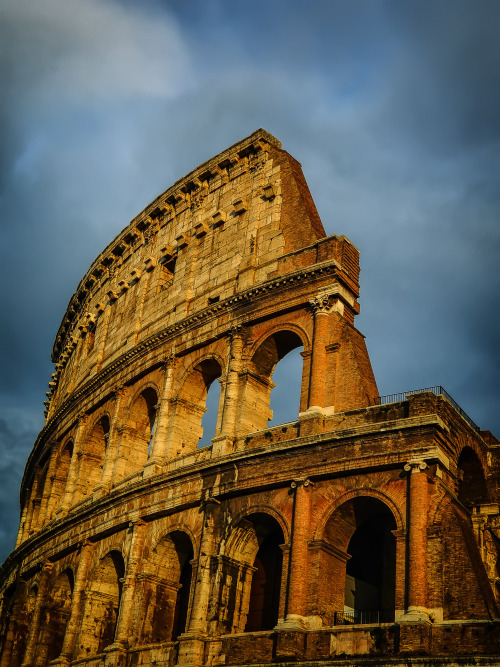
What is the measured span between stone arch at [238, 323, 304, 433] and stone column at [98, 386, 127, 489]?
6.20 m

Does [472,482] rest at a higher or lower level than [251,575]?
higher

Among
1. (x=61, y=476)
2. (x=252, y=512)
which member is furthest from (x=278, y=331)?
(x=61, y=476)

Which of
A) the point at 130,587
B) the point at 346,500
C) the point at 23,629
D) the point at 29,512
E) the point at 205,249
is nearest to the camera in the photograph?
the point at 346,500

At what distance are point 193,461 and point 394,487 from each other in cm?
653

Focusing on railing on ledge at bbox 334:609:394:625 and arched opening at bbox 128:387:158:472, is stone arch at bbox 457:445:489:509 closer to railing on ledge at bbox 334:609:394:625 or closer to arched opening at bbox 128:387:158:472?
railing on ledge at bbox 334:609:394:625

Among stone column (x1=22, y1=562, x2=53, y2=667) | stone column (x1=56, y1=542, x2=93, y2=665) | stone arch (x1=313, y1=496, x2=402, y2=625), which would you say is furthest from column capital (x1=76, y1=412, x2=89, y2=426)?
stone arch (x1=313, y1=496, x2=402, y2=625)

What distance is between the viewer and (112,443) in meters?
27.2

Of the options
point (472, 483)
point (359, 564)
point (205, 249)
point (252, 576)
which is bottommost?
point (252, 576)

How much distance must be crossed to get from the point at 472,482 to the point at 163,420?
8935mm

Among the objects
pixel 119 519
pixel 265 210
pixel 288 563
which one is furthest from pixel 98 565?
pixel 265 210

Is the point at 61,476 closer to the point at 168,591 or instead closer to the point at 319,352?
the point at 168,591

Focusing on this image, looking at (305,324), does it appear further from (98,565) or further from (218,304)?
(98,565)

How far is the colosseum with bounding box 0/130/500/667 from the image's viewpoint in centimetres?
1762

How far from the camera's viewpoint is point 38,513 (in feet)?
114
